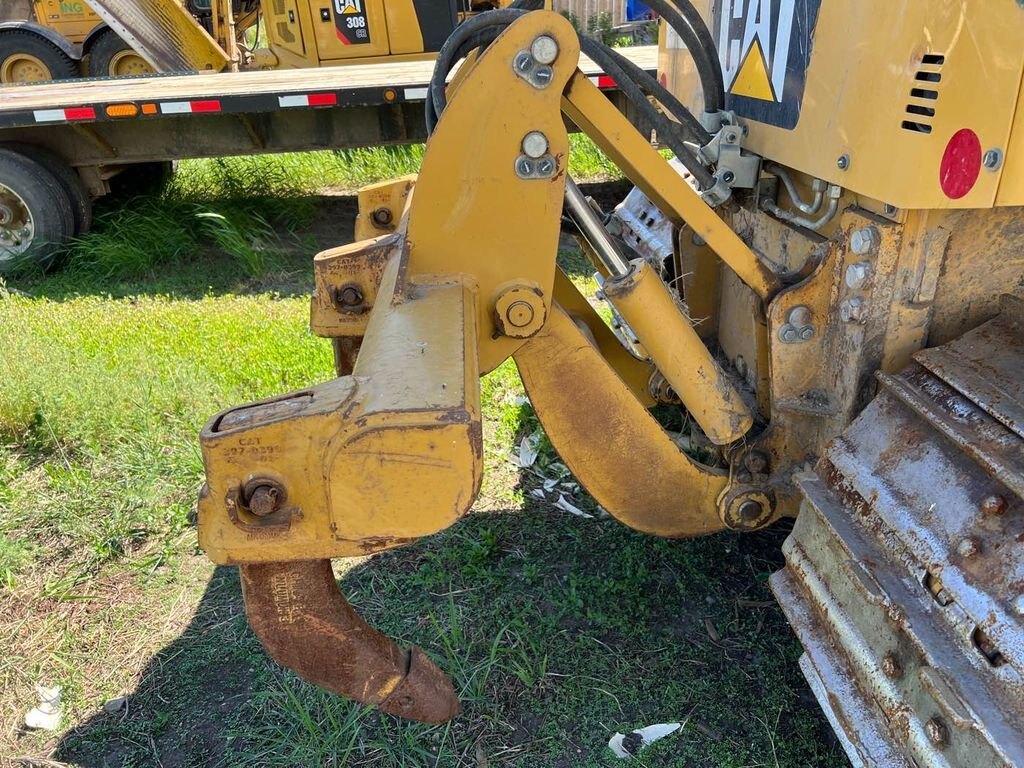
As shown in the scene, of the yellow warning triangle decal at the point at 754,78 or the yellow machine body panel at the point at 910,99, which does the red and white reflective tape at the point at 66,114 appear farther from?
the yellow machine body panel at the point at 910,99

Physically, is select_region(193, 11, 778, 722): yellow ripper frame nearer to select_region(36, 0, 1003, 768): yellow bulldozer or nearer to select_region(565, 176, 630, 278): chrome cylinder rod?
select_region(36, 0, 1003, 768): yellow bulldozer

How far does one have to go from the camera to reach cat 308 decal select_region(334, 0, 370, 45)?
7402 millimetres

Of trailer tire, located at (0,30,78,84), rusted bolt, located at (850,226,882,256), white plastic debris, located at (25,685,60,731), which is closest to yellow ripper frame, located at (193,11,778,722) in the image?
rusted bolt, located at (850,226,882,256)

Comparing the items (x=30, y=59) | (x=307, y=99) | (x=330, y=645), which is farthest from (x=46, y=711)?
(x=30, y=59)

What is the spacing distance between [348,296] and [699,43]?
3.72 feet

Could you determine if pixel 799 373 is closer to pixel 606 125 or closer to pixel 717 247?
pixel 717 247

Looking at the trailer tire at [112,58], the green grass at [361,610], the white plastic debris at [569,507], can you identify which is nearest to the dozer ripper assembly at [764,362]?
the green grass at [361,610]

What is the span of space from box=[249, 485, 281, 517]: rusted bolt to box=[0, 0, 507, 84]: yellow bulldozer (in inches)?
280

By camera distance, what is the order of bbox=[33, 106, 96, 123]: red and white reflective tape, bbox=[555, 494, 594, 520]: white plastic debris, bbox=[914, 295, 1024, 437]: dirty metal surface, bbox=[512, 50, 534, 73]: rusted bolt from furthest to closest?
1. bbox=[33, 106, 96, 123]: red and white reflective tape
2. bbox=[555, 494, 594, 520]: white plastic debris
3. bbox=[512, 50, 534, 73]: rusted bolt
4. bbox=[914, 295, 1024, 437]: dirty metal surface

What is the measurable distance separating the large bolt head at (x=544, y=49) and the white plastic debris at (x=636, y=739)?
62.3 inches

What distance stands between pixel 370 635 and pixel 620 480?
2.45ft

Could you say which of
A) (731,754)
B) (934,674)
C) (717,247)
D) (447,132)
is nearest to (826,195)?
(717,247)

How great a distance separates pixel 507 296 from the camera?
1772 millimetres

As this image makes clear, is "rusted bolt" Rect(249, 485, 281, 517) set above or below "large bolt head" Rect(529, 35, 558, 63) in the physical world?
below
